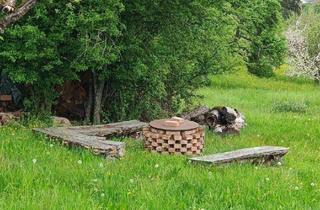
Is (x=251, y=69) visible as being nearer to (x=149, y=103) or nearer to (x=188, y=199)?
(x=149, y=103)

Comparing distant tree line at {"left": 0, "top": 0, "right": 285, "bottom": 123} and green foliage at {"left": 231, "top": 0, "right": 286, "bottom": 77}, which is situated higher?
distant tree line at {"left": 0, "top": 0, "right": 285, "bottom": 123}

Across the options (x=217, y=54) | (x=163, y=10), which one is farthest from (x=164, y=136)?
(x=217, y=54)

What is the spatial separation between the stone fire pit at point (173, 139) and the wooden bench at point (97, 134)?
87 centimetres

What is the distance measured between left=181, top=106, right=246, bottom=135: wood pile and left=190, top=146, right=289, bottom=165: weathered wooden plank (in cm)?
363

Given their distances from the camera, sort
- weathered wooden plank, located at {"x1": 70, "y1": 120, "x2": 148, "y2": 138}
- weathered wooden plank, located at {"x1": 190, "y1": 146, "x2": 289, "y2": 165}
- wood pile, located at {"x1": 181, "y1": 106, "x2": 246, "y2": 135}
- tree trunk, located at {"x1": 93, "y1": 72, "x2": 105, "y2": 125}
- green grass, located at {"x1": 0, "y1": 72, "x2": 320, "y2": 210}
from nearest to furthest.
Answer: green grass, located at {"x1": 0, "y1": 72, "x2": 320, "y2": 210}
weathered wooden plank, located at {"x1": 190, "y1": 146, "x2": 289, "y2": 165}
weathered wooden plank, located at {"x1": 70, "y1": 120, "x2": 148, "y2": 138}
tree trunk, located at {"x1": 93, "y1": 72, "x2": 105, "y2": 125}
wood pile, located at {"x1": 181, "y1": 106, "x2": 246, "y2": 135}

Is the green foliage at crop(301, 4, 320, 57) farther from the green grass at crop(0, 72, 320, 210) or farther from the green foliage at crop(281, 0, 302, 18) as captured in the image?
the green grass at crop(0, 72, 320, 210)

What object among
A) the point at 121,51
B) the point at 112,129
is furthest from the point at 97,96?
the point at 112,129

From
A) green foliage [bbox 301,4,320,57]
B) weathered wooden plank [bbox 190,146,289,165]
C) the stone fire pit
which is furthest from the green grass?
green foliage [bbox 301,4,320,57]

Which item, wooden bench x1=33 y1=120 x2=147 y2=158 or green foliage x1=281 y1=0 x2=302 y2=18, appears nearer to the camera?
wooden bench x1=33 y1=120 x2=147 y2=158

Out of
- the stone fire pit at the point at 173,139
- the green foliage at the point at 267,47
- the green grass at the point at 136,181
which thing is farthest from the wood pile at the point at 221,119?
the green foliage at the point at 267,47

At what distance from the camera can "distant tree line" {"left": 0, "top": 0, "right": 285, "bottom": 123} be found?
38.5ft

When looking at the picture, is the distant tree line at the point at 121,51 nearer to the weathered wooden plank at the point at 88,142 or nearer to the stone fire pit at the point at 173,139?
the weathered wooden plank at the point at 88,142

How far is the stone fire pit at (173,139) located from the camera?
10.8 meters

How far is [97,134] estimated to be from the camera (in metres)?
11.5
